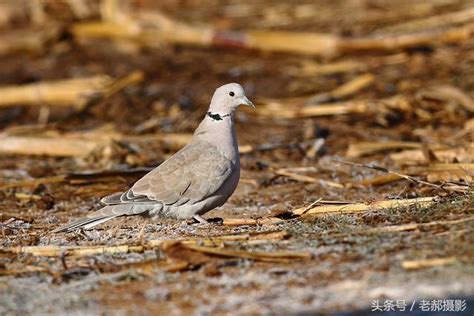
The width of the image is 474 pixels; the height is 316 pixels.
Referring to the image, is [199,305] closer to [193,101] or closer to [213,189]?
[213,189]

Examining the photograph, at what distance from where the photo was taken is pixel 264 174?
8.38 m

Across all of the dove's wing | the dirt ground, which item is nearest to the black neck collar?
the dove's wing

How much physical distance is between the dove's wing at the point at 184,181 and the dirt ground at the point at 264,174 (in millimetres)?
198

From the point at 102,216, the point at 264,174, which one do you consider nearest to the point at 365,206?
the point at 102,216

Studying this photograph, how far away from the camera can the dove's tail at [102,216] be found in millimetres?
6129

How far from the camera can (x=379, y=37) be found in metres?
13.1

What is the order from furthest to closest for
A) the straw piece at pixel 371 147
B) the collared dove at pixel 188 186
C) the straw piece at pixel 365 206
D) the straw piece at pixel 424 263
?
the straw piece at pixel 371 147, the collared dove at pixel 188 186, the straw piece at pixel 365 206, the straw piece at pixel 424 263

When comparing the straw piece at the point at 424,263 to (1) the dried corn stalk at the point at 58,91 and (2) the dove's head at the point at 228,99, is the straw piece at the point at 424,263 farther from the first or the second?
(1) the dried corn stalk at the point at 58,91

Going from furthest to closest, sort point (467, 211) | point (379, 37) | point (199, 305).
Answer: point (379, 37) < point (467, 211) < point (199, 305)

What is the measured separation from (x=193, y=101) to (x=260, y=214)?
17.2 feet

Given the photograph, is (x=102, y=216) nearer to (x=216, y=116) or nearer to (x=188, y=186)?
(x=188, y=186)

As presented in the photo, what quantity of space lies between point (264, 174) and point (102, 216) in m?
2.41

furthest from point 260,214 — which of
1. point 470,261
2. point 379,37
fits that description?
point 379,37

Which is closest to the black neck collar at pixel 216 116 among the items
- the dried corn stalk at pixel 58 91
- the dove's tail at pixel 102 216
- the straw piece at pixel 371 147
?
the dove's tail at pixel 102 216
